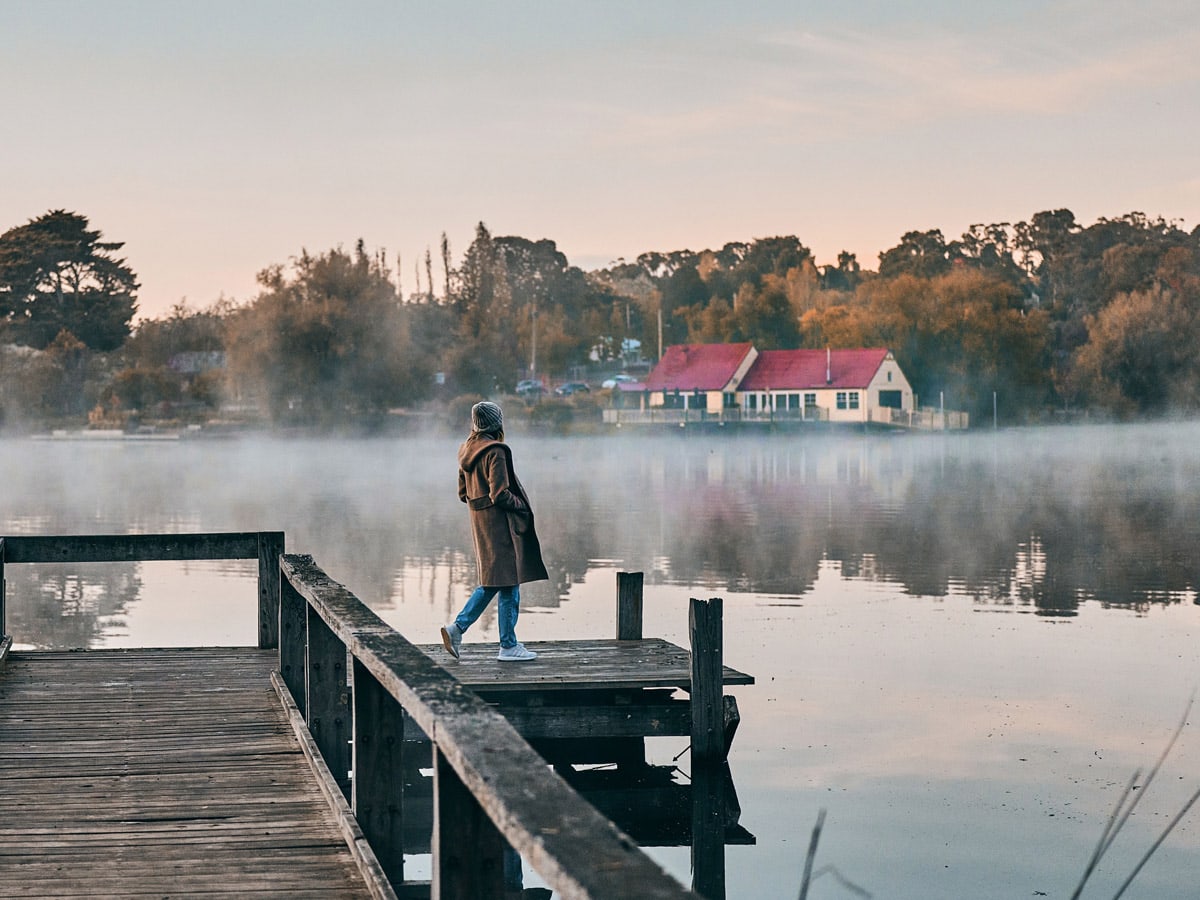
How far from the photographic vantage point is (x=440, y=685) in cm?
444

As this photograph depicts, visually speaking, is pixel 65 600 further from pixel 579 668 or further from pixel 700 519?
pixel 700 519

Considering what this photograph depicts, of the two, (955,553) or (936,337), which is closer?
(955,553)

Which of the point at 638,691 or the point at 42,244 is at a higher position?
the point at 42,244

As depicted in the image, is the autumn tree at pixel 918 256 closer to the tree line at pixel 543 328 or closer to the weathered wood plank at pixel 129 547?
the tree line at pixel 543 328

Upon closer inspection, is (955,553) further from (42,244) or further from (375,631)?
(42,244)

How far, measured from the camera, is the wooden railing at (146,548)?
32.5 feet

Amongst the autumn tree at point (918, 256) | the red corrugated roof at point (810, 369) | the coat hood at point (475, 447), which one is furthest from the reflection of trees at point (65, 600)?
the autumn tree at point (918, 256)

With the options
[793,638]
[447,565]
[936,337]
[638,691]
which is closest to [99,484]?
[447,565]

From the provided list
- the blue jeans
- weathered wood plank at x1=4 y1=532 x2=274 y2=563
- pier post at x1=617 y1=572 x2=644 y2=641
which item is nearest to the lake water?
pier post at x1=617 y1=572 x2=644 y2=641

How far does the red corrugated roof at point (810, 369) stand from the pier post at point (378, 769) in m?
95.1

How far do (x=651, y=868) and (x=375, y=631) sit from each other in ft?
10.3

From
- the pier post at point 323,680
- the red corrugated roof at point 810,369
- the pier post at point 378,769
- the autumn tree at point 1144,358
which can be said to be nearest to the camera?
the pier post at point 378,769

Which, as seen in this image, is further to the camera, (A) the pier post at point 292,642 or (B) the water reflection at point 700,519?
(B) the water reflection at point 700,519

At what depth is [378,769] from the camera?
5.68 m
